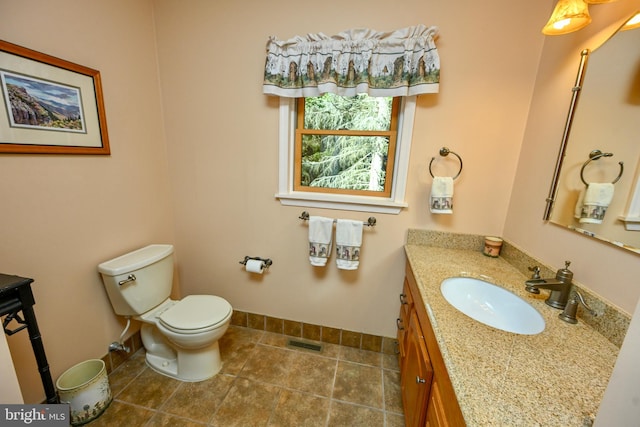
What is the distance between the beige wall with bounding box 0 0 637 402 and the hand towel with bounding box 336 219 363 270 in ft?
0.36

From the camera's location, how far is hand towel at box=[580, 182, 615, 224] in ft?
2.99

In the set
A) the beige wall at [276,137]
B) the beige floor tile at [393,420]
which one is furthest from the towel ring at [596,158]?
the beige floor tile at [393,420]

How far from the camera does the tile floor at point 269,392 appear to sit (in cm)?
136

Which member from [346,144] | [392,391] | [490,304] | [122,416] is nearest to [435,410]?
[490,304]

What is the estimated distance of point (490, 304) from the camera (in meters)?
1.18

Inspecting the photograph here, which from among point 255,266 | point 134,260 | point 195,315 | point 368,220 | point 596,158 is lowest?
point 195,315

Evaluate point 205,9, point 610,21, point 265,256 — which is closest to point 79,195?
point 265,256

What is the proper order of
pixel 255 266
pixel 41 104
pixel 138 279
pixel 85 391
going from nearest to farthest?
pixel 41 104, pixel 85 391, pixel 138 279, pixel 255 266

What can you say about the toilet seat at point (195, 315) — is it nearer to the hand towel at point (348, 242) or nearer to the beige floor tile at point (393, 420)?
the hand towel at point (348, 242)

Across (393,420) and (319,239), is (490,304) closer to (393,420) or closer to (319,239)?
(393,420)

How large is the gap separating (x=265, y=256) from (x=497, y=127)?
175 centimetres

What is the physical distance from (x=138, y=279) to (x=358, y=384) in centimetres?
153

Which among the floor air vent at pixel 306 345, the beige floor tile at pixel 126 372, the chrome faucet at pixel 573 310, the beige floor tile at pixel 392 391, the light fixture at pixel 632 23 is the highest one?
the light fixture at pixel 632 23

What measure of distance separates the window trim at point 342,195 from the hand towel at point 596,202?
80 cm
